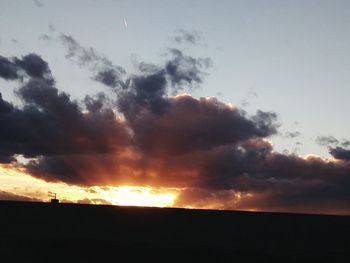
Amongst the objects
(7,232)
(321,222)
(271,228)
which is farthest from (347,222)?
(7,232)

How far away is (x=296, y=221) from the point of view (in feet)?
84.7

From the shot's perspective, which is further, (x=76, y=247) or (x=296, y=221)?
(x=296, y=221)

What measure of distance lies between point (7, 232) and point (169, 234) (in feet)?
26.1

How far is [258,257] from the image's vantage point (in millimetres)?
24234

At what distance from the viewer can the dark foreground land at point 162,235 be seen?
78.6 feet

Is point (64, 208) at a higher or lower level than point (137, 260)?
higher

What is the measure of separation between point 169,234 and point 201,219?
6.10 ft

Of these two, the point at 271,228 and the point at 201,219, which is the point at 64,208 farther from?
the point at 271,228

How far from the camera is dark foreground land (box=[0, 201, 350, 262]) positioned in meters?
24.0

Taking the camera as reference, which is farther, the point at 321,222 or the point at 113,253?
the point at 321,222

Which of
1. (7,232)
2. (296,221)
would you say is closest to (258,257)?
(296,221)

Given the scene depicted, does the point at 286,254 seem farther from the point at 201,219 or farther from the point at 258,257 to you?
the point at 201,219

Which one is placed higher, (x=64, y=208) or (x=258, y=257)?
(x=64, y=208)

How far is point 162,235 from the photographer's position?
81.6ft
